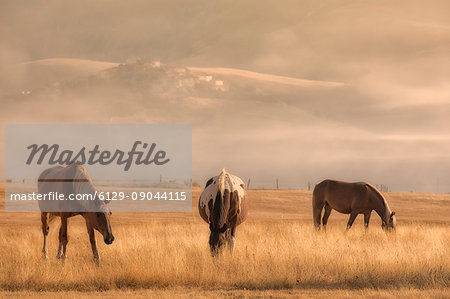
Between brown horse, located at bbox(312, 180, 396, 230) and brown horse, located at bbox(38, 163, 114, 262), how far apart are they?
505 inches

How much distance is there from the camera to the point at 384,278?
1322cm

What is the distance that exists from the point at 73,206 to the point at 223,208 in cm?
416

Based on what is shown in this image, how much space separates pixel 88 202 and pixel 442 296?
8.61 meters

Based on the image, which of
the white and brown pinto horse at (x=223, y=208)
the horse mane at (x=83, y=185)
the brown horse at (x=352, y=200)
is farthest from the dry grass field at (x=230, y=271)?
the brown horse at (x=352, y=200)

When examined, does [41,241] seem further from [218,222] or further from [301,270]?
[301,270]

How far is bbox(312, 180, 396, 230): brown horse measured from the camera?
78.3 ft

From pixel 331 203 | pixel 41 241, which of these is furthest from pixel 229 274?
pixel 331 203

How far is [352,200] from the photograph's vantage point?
81.4 feet

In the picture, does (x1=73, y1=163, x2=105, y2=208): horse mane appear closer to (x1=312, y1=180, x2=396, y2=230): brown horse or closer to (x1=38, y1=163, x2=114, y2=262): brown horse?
(x1=38, y1=163, x2=114, y2=262): brown horse

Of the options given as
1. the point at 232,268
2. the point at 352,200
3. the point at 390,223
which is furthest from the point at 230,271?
the point at 352,200

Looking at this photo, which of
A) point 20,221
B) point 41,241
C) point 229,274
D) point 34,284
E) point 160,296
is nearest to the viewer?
point 160,296

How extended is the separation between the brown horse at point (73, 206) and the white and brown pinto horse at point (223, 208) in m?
2.48

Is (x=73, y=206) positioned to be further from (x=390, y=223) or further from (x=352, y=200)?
(x=352, y=200)

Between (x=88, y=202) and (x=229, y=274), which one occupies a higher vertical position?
(x=88, y=202)
